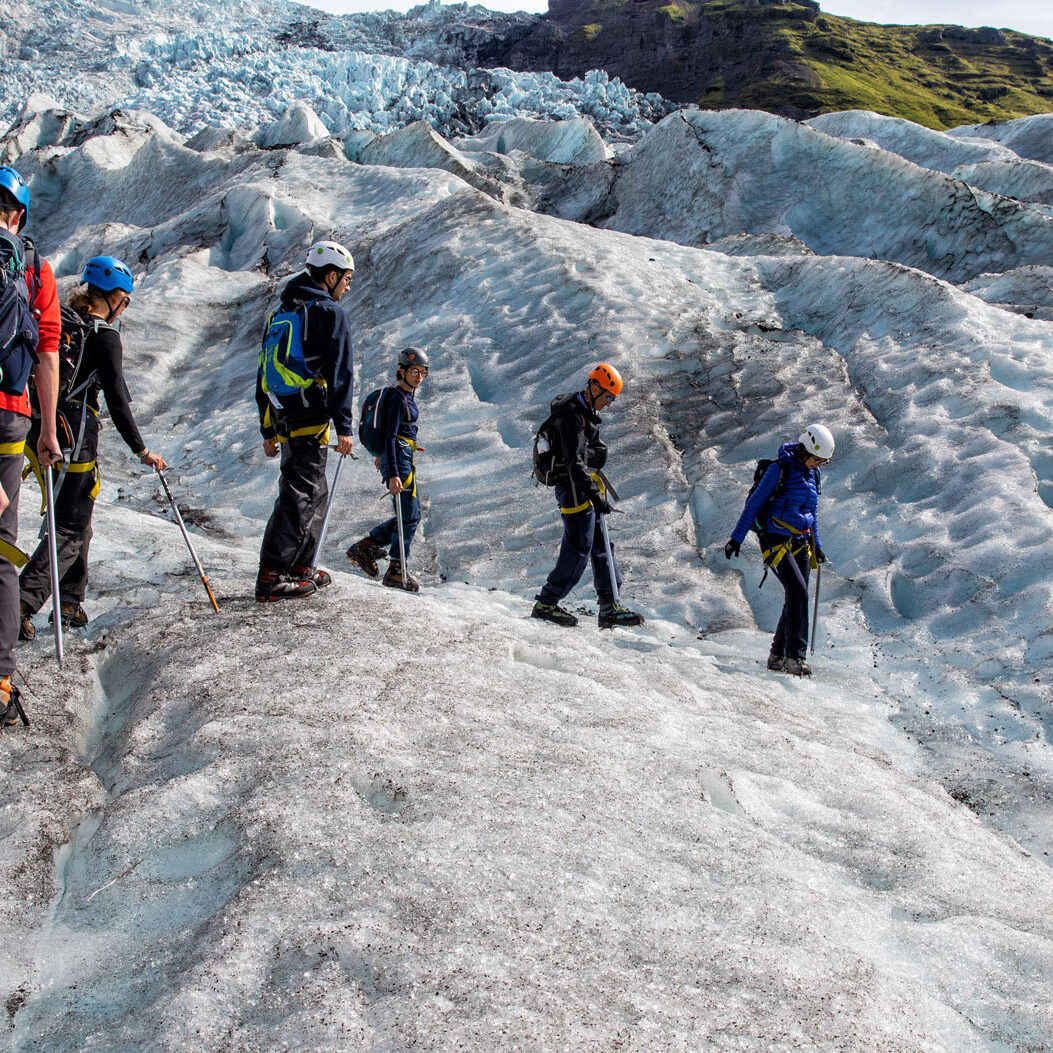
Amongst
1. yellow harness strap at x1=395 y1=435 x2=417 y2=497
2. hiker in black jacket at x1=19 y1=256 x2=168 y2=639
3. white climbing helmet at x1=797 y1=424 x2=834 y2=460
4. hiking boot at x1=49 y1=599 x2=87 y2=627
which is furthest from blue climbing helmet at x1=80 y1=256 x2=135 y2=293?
white climbing helmet at x1=797 y1=424 x2=834 y2=460

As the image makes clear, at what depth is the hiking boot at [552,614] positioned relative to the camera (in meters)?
7.75

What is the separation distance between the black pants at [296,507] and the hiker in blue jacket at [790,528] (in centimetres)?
347

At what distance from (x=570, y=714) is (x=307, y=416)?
2.91 metres

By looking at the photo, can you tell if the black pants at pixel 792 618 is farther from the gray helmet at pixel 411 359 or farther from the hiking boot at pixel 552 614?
the gray helmet at pixel 411 359

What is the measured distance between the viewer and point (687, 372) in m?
11.5

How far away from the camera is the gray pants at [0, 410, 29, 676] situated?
4172 millimetres

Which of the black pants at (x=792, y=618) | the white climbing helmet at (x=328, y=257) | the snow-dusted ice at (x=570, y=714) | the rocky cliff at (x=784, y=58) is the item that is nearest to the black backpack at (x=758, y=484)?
the black pants at (x=792, y=618)

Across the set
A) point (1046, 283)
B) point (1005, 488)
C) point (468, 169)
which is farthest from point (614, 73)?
point (1005, 488)

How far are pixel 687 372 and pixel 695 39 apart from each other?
97.3m

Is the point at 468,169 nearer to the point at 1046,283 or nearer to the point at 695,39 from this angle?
the point at 1046,283

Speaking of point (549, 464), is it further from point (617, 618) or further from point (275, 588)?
point (275, 588)

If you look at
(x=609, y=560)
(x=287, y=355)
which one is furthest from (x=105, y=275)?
(x=609, y=560)

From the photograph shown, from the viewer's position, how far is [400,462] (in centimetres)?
787

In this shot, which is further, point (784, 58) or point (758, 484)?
point (784, 58)
